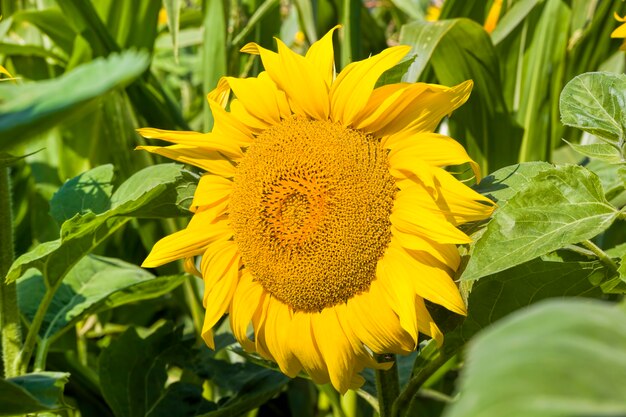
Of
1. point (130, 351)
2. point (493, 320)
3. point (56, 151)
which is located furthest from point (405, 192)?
point (56, 151)

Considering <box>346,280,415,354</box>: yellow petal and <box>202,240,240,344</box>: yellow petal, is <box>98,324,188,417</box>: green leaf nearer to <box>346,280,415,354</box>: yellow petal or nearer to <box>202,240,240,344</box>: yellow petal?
<box>202,240,240,344</box>: yellow petal

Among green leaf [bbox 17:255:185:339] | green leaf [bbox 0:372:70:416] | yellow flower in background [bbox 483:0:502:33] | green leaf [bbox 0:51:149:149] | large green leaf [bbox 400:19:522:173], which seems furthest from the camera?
yellow flower in background [bbox 483:0:502:33]

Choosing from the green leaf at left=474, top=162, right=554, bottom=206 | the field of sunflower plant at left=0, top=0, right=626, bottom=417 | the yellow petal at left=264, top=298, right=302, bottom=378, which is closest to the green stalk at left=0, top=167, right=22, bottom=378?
the field of sunflower plant at left=0, top=0, right=626, bottom=417

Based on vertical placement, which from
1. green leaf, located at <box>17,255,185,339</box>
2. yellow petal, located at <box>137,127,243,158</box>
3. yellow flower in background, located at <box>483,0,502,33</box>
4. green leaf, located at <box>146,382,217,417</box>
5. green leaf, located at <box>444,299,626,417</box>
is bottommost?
green leaf, located at <box>146,382,217,417</box>

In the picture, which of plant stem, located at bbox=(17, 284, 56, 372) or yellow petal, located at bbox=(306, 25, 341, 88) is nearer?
yellow petal, located at bbox=(306, 25, 341, 88)

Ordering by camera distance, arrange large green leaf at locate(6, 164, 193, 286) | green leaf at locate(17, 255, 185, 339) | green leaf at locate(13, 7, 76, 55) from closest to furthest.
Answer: large green leaf at locate(6, 164, 193, 286)
green leaf at locate(17, 255, 185, 339)
green leaf at locate(13, 7, 76, 55)

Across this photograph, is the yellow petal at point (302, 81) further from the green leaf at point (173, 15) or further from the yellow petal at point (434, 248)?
the green leaf at point (173, 15)

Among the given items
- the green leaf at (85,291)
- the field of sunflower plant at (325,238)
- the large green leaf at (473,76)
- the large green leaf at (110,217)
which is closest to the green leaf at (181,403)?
the field of sunflower plant at (325,238)

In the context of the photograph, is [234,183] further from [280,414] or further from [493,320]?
[280,414]
